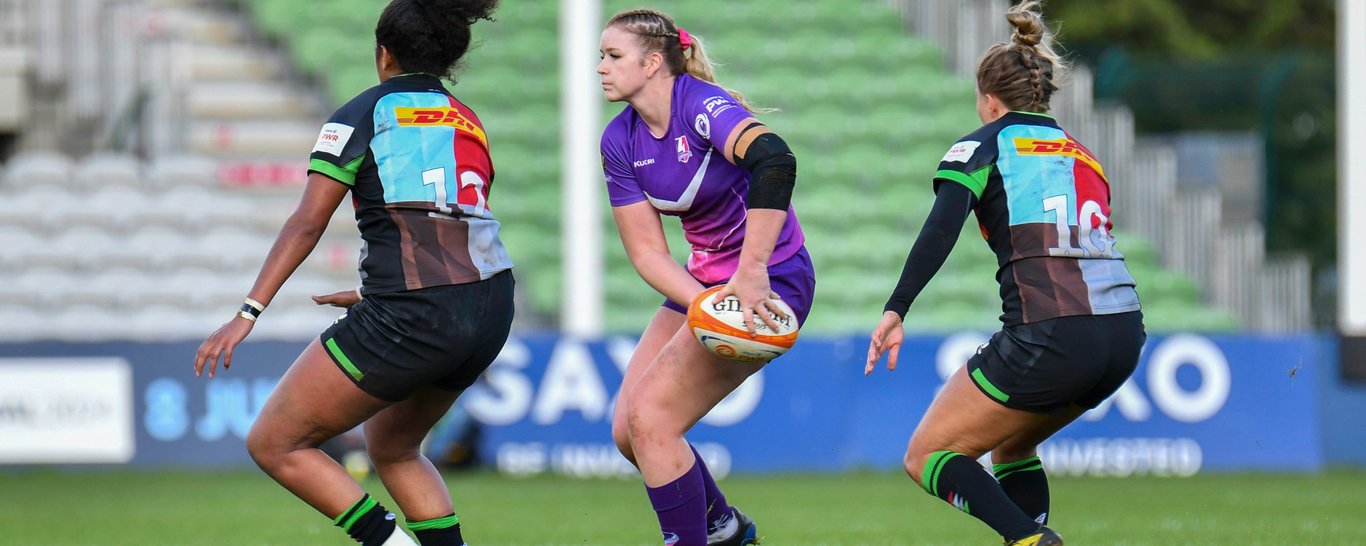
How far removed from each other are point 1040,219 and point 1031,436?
2.54 feet

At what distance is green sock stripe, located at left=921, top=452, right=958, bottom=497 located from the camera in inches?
209

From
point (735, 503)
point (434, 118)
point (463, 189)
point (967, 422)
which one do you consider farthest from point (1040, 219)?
point (735, 503)

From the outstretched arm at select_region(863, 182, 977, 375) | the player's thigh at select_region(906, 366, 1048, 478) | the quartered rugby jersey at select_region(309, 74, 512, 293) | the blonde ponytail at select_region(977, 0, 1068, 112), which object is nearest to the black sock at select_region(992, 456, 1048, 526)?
the player's thigh at select_region(906, 366, 1048, 478)

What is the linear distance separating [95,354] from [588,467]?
12.6ft

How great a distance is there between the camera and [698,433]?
497 inches

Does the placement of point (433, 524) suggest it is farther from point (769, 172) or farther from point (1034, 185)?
point (1034, 185)

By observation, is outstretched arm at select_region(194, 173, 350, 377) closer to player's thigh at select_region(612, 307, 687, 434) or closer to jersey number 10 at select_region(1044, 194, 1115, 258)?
player's thigh at select_region(612, 307, 687, 434)

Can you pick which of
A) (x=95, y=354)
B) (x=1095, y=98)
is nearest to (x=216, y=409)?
(x=95, y=354)

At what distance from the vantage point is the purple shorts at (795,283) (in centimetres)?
546

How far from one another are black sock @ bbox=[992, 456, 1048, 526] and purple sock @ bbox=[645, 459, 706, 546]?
42.0 inches

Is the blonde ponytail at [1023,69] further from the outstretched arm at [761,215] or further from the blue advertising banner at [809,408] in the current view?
the blue advertising banner at [809,408]

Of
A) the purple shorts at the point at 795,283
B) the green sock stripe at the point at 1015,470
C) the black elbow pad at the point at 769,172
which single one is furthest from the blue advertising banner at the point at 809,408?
the black elbow pad at the point at 769,172

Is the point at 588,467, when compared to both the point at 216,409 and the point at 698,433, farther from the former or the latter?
the point at 216,409

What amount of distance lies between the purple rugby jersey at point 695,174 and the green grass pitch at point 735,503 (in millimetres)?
2345
